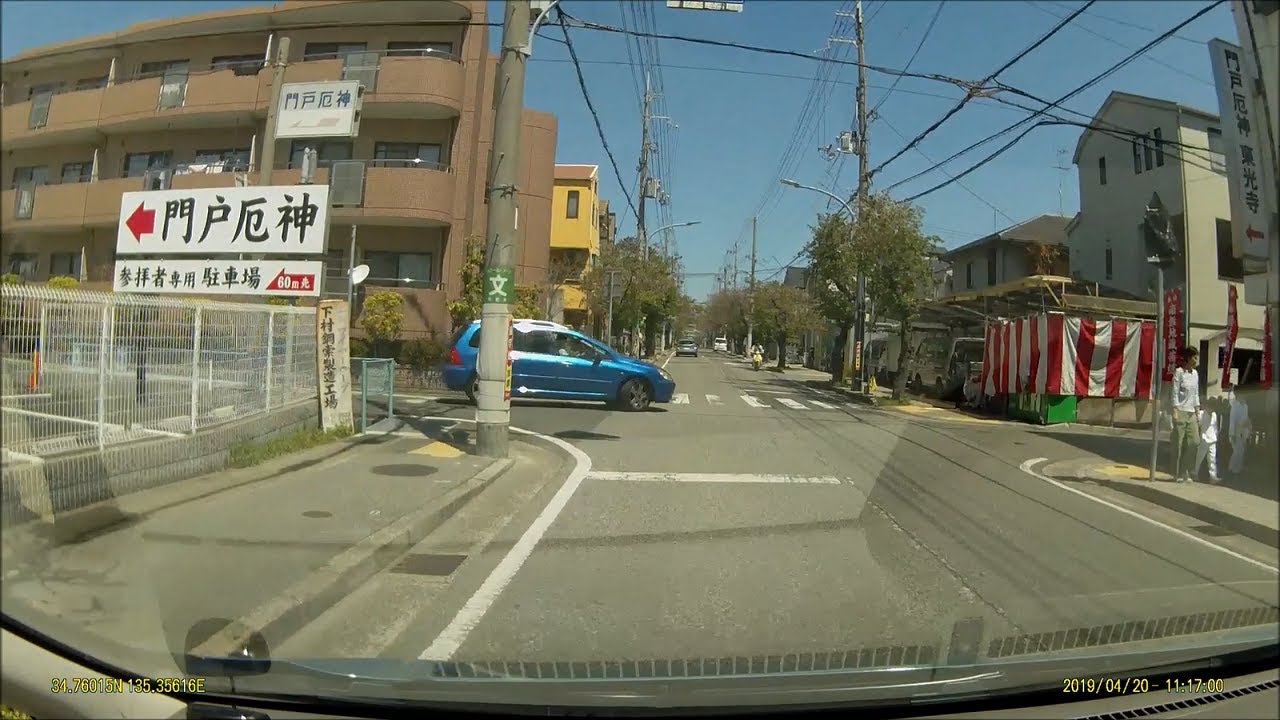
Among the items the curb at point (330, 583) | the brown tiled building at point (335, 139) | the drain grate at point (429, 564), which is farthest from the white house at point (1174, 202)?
the brown tiled building at point (335, 139)

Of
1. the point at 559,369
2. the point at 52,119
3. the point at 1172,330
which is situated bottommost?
the point at 559,369

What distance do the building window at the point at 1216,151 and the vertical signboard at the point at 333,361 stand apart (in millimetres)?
9500

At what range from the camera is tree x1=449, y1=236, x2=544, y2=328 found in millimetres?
21703

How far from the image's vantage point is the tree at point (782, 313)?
50.4 metres

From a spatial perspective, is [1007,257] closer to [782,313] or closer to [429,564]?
[782,313]

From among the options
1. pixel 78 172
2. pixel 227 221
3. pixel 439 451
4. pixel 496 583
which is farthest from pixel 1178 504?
pixel 78 172

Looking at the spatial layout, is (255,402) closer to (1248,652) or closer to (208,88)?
(1248,652)

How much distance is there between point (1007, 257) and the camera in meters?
31.6

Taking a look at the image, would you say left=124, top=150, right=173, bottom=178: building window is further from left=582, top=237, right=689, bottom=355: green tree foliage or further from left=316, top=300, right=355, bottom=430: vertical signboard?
left=582, top=237, right=689, bottom=355: green tree foliage

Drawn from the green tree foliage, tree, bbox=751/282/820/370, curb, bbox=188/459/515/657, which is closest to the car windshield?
curb, bbox=188/459/515/657

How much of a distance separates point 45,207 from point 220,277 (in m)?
1.85

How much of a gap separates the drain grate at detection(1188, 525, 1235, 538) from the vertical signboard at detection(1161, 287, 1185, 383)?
326cm

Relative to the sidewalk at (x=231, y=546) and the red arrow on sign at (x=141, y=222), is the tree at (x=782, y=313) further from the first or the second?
the sidewalk at (x=231, y=546)

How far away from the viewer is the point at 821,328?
4912cm
